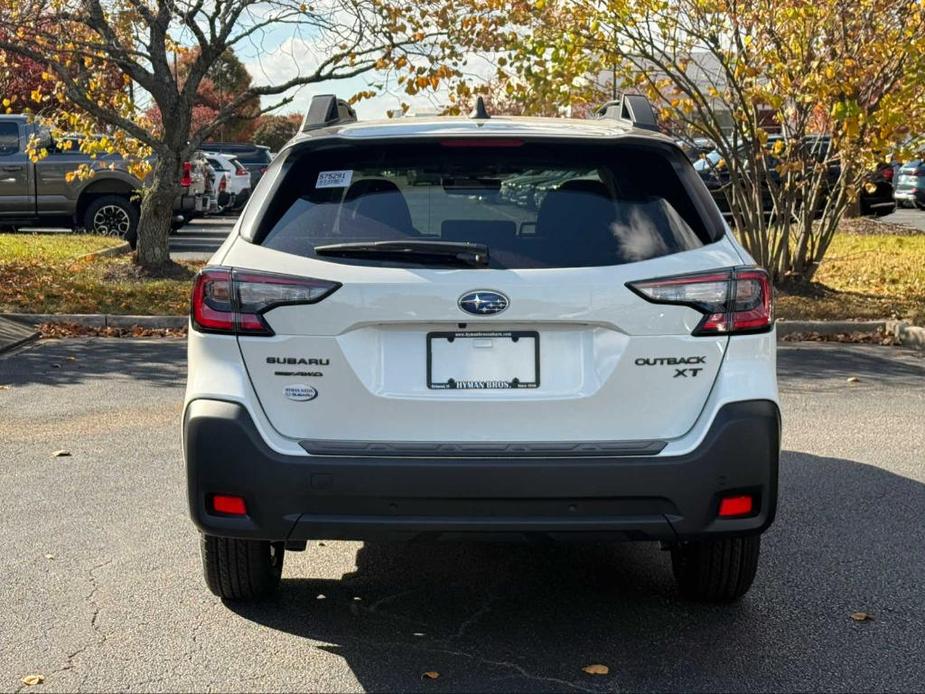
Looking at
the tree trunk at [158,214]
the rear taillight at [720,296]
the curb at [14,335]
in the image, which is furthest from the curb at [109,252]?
the rear taillight at [720,296]

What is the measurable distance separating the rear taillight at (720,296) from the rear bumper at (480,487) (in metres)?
0.26

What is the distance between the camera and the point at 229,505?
4062mm

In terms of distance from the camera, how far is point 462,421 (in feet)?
12.9

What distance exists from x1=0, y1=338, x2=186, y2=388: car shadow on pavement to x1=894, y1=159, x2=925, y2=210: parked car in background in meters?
27.2

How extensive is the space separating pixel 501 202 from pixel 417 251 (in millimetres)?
383

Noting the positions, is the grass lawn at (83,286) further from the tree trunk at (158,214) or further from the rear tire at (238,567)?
the rear tire at (238,567)

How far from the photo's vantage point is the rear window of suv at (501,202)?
4074 millimetres

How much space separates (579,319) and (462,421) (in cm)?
47

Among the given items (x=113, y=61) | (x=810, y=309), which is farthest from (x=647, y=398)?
(x=113, y=61)

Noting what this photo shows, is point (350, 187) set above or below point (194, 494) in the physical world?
above

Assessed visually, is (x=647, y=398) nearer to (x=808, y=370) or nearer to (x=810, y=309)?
(x=808, y=370)

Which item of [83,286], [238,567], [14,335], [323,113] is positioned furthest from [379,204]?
[83,286]

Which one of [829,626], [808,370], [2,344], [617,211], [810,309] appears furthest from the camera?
[810,309]

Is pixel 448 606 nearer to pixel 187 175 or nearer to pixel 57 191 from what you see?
pixel 187 175
